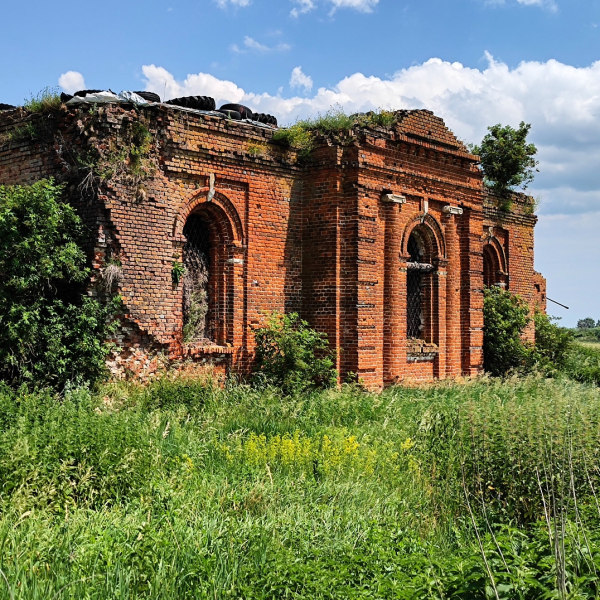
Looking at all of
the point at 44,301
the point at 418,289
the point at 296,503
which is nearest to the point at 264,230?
the point at 418,289

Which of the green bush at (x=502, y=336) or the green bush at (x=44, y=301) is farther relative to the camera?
the green bush at (x=502, y=336)

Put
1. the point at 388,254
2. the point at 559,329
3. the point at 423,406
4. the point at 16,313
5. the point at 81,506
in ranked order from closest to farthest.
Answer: the point at 81,506 < the point at 16,313 < the point at 423,406 < the point at 388,254 < the point at 559,329

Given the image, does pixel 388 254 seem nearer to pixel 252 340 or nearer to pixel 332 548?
pixel 252 340

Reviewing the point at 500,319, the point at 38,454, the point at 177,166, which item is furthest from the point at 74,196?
the point at 500,319

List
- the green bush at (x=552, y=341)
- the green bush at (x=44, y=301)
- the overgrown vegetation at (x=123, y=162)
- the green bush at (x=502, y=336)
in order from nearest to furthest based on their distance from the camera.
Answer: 1. the green bush at (x=44, y=301)
2. the overgrown vegetation at (x=123, y=162)
3. the green bush at (x=502, y=336)
4. the green bush at (x=552, y=341)

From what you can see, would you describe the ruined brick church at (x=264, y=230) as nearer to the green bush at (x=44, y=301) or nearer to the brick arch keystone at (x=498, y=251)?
the green bush at (x=44, y=301)

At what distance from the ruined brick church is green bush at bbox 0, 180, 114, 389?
372 millimetres

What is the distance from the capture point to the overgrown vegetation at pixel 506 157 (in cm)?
2092

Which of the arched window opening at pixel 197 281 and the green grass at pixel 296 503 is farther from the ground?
the arched window opening at pixel 197 281

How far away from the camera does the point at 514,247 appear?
2078 cm

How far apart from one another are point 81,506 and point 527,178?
1895 cm

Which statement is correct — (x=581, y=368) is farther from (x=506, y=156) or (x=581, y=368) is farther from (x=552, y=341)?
(x=506, y=156)

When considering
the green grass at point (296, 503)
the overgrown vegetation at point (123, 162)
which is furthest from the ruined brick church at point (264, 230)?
the green grass at point (296, 503)

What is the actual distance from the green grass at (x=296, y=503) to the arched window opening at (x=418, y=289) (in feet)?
19.3
